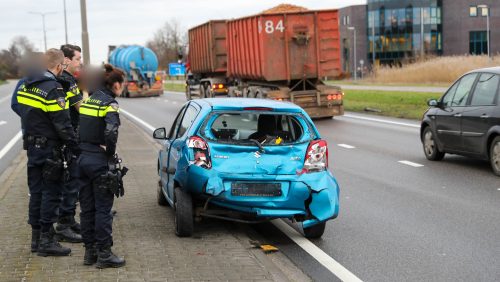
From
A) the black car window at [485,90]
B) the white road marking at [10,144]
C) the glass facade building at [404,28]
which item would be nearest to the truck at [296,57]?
the white road marking at [10,144]

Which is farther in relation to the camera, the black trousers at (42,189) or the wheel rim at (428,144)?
the wheel rim at (428,144)

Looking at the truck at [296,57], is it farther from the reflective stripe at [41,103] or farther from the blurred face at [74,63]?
the reflective stripe at [41,103]

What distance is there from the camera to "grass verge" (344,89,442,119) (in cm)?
2488

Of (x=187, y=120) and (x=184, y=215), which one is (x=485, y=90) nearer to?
(x=187, y=120)

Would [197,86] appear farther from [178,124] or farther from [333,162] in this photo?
[178,124]

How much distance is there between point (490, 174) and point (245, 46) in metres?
14.9

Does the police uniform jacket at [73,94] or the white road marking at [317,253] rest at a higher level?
the police uniform jacket at [73,94]

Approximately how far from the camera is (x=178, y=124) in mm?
8641

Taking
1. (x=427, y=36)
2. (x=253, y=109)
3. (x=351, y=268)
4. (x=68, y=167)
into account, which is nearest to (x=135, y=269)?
(x=68, y=167)

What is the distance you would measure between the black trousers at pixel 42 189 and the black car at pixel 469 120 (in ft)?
23.5

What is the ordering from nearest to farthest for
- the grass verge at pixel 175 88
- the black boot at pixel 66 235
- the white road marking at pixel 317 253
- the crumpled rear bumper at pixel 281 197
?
the white road marking at pixel 317 253 → the black boot at pixel 66 235 → the crumpled rear bumper at pixel 281 197 → the grass verge at pixel 175 88

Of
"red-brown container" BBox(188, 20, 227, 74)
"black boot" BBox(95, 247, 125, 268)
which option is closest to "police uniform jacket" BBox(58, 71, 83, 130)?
"black boot" BBox(95, 247, 125, 268)

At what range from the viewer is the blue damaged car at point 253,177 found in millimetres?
7105

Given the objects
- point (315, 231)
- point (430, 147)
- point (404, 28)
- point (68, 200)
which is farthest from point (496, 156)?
point (404, 28)
